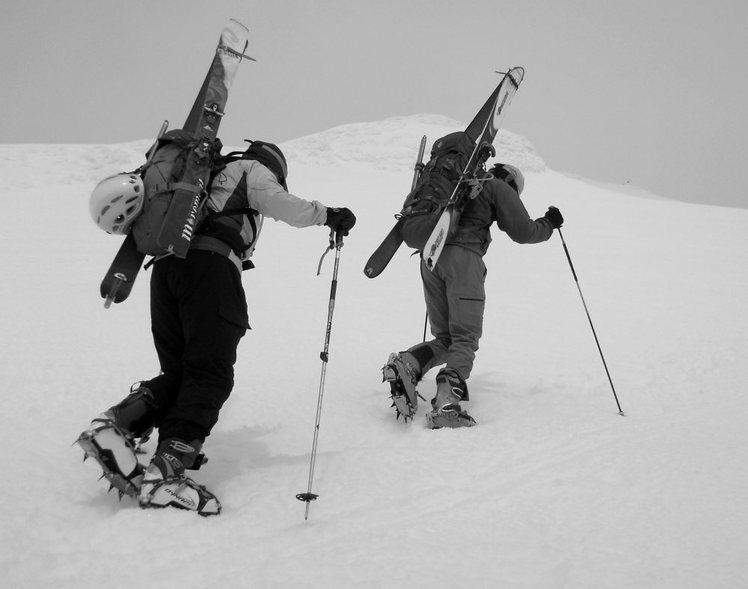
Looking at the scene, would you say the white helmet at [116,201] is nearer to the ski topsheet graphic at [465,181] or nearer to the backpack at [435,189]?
the ski topsheet graphic at [465,181]

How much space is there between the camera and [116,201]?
2.97m

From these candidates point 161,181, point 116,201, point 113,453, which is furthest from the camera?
point 161,181

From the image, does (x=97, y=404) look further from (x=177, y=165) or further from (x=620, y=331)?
(x=620, y=331)

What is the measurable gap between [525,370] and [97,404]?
387 cm

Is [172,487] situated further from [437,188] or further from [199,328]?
[437,188]

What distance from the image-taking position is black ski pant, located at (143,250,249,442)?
309 centimetres

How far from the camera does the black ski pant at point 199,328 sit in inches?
122

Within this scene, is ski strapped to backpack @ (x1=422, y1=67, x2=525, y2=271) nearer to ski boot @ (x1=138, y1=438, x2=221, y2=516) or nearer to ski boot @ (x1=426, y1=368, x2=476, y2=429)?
ski boot @ (x1=426, y1=368, x2=476, y2=429)

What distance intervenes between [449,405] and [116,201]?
2492 mm

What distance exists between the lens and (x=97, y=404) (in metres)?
4.34

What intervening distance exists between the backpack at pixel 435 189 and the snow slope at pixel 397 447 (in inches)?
57.6

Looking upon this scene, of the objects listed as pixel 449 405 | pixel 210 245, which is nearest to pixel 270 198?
pixel 210 245

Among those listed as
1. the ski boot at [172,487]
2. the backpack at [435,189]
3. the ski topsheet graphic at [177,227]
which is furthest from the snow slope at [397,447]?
the backpack at [435,189]

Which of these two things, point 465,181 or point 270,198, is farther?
point 465,181
